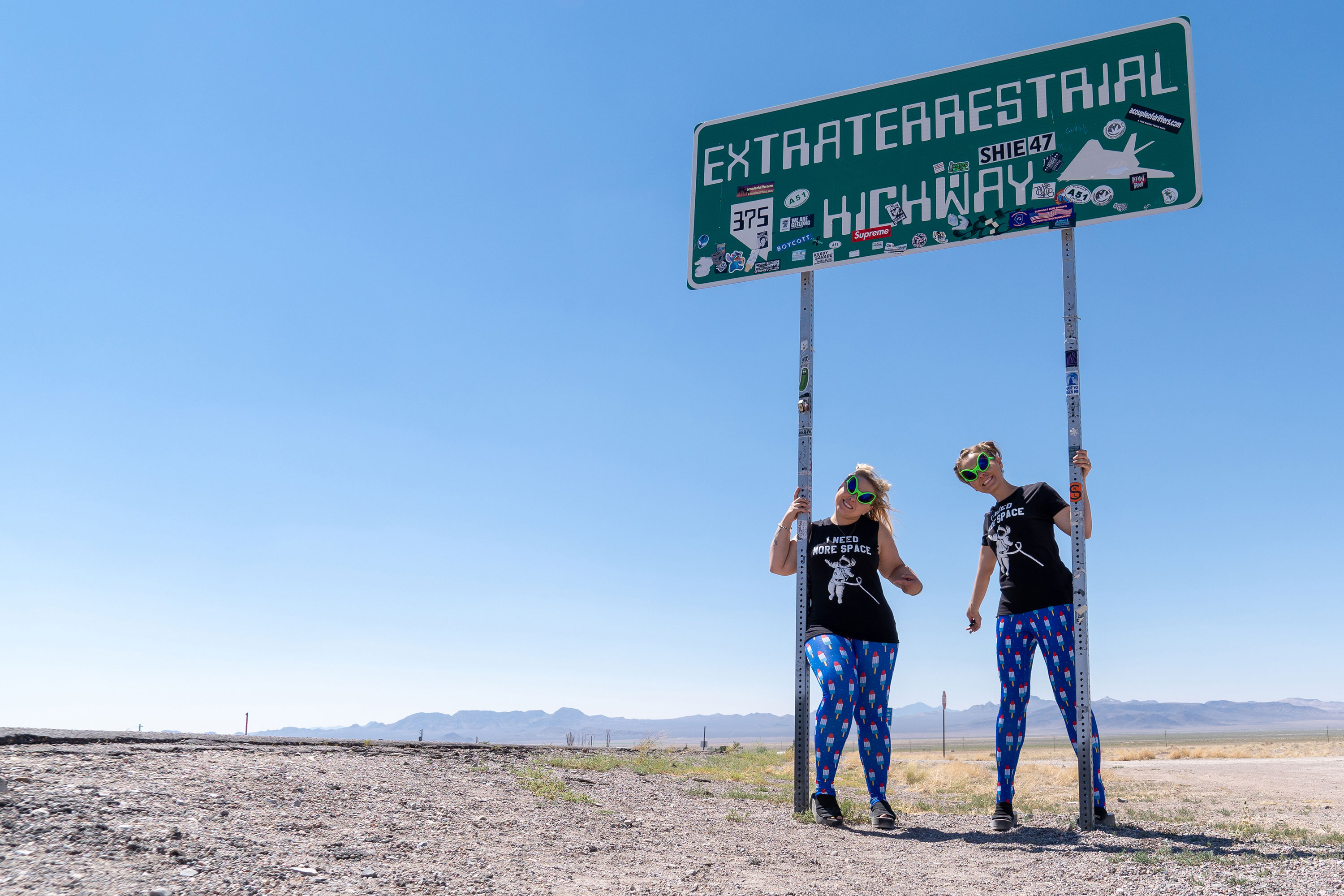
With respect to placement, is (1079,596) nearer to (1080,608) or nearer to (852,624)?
(1080,608)

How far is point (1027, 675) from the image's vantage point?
5.59 m

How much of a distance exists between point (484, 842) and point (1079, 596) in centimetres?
376

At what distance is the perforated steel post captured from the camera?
5961 millimetres

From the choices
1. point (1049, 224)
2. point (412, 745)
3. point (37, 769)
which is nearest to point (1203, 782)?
point (1049, 224)

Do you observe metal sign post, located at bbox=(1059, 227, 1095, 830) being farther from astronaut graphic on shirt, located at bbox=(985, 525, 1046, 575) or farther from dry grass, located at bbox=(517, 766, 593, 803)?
dry grass, located at bbox=(517, 766, 593, 803)

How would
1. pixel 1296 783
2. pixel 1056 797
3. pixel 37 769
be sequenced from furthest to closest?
pixel 1296 783 < pixel 1056 797 < pixel 37 769

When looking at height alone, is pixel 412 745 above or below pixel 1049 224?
below

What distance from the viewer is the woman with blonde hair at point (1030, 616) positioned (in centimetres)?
545

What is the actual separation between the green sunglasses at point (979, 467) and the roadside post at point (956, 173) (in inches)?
20.6

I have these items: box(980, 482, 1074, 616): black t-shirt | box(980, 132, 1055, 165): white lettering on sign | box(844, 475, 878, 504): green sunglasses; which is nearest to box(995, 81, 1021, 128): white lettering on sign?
box(980, 132, 1055, 165): white lettering on sign

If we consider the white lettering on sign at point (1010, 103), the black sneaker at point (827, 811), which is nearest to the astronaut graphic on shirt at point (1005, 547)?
the black sneaker at point (827, 811)

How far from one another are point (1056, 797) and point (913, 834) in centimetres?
342

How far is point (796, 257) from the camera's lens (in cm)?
693

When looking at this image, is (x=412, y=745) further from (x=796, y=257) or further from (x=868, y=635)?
(x=796, y=257)
